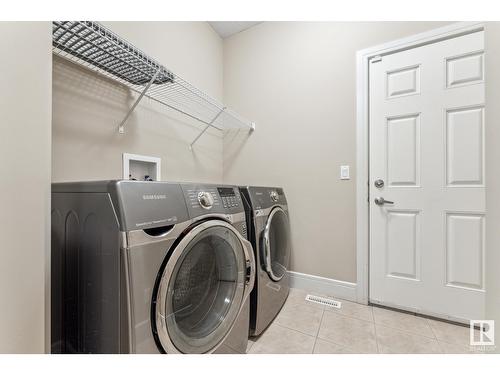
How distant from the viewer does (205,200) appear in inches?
36.6

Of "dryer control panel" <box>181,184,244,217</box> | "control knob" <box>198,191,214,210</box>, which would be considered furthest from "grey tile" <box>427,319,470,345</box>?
"control knob" <box>198,191,214,210</box>

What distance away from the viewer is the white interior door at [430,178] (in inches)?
54.4

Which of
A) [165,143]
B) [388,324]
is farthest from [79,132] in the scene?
[388,324]

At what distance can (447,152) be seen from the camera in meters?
1.45

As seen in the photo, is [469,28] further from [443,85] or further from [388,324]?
[388,324]

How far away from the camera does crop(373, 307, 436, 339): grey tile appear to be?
136 centimetres

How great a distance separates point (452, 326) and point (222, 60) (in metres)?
2.91

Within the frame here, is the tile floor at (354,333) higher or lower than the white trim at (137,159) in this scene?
lower

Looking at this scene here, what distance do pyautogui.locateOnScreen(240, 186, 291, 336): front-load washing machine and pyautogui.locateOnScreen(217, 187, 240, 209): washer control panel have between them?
0.63 ft

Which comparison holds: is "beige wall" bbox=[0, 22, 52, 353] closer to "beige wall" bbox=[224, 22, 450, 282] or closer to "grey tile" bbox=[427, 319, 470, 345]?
"beige wall" bbox=[224, 22, 450, 282]

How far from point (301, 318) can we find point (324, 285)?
17.2 inches

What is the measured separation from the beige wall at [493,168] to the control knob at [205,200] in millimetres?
913

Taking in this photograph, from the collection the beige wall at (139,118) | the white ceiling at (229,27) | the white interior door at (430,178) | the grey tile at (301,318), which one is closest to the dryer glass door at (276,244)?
the grey tile at (301,318)

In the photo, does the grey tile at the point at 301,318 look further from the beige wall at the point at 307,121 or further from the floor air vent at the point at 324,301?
the beige wall at the point at 307,121
